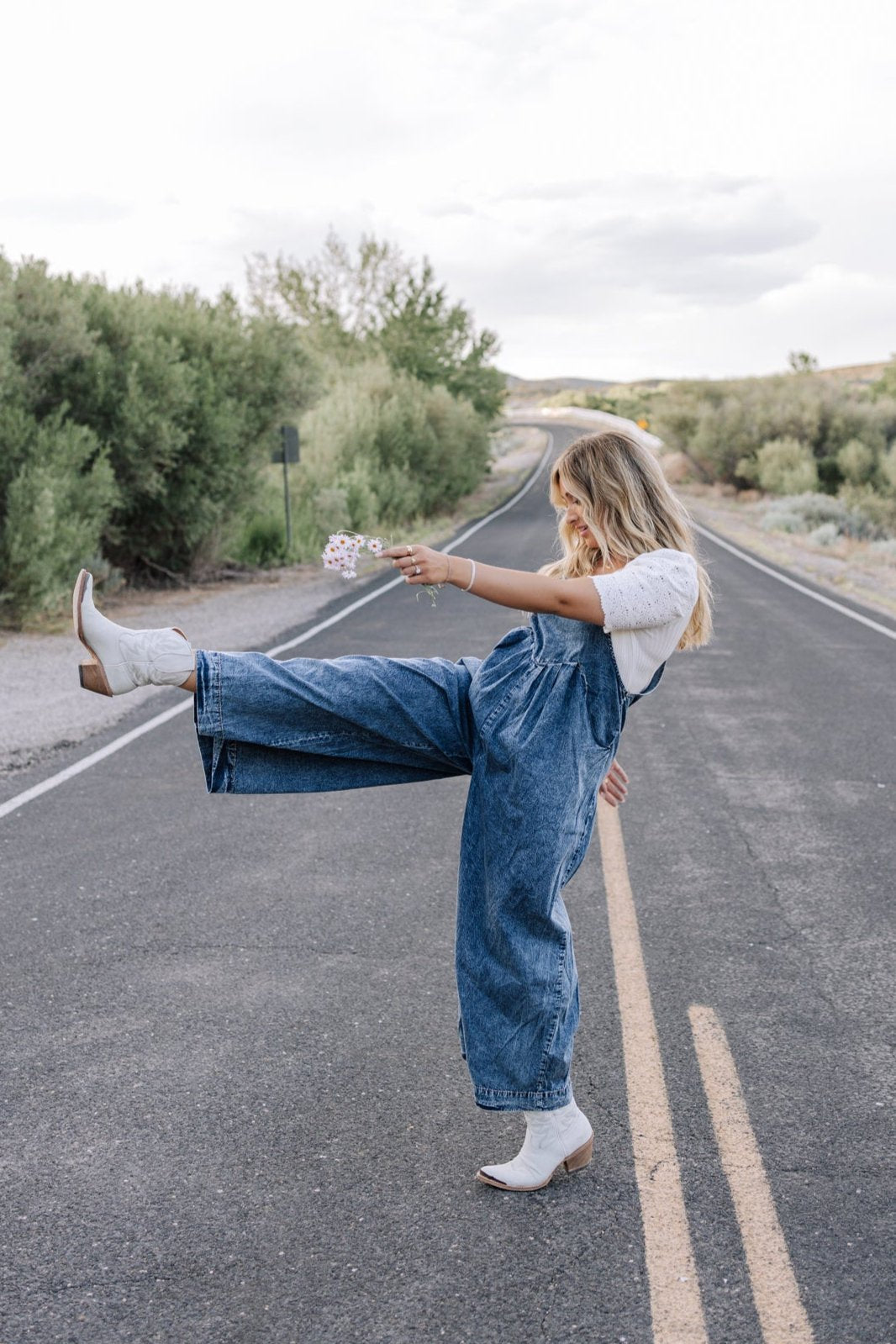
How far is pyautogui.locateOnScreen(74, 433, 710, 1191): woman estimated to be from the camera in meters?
2.89

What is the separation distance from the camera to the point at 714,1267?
280 centimetres

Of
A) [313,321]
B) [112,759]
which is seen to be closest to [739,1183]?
[112,759]

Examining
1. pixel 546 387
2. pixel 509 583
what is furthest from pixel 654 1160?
pixel 546 387

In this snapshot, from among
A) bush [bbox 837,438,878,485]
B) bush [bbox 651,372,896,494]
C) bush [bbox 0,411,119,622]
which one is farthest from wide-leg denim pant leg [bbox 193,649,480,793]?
bush [bbox 837,438,878,485]

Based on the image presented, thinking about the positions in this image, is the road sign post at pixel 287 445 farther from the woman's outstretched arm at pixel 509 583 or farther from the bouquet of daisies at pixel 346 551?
the woman's outstretched arm at pixel 509 583

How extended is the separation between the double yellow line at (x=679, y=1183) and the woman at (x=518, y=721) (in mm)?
305

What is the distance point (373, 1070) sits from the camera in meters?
3.74

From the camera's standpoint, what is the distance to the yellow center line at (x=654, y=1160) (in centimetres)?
265

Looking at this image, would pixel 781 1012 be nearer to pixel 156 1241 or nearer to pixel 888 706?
pixel 156 1241

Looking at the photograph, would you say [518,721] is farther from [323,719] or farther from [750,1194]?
[750,1194]

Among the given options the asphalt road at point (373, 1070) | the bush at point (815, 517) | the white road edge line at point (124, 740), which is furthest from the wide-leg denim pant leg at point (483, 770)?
the bush at point (815, 517)

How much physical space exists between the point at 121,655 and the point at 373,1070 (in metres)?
1.62

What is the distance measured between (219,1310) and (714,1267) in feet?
3.59

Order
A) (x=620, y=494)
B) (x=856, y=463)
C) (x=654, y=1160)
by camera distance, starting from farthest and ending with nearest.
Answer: (x=856, y=463) < (x=654, y=1160) < (x=620, y=494)
